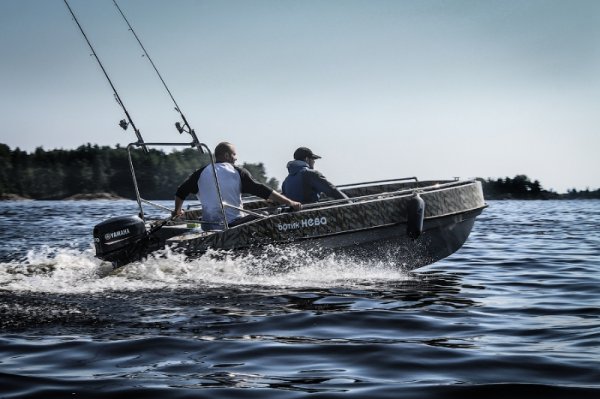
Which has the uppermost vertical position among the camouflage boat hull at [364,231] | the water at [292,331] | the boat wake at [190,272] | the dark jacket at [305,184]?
the dark jacket at [305,184]

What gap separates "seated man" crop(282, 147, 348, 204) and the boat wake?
1.20 metres

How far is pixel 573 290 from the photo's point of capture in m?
8.38

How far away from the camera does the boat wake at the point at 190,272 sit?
775 centimetres

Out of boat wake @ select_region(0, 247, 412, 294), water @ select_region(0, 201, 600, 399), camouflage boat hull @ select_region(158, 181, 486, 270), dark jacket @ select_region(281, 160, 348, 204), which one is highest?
dark jacket @ select_region(281, 160, 348, 204)

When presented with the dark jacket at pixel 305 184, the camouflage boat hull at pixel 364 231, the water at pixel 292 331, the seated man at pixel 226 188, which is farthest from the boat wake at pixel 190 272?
the dark jacket at pixel 305 184

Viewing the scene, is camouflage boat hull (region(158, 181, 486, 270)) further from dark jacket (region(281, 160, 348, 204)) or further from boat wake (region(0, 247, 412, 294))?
dark jacket (region(281, 160, 348, 204))

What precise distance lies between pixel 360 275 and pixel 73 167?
123110 mm

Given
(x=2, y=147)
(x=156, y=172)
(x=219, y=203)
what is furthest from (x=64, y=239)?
(x=2, y=147)

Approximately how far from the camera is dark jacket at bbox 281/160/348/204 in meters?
9.62

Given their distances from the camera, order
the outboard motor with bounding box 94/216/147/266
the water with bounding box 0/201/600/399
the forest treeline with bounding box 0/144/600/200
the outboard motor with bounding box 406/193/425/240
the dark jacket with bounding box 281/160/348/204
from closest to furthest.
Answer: the water with bounding box 0/201/600/399
the outboard motor with bounding box 94/216/147/266
the outboard motor with bounding box 406/193/425/240
the dark jacket with bounding box 281/160/348/204
the forest treeline with bounding box 0/144/600/200

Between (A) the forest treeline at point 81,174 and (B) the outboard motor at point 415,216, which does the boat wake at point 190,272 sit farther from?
(A) the forest treeline at point 81,174

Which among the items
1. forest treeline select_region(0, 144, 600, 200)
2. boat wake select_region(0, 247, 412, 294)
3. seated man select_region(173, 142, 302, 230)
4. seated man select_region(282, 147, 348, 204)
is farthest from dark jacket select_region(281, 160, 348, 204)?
forest treeline select_region(0, 144, 600, 200)

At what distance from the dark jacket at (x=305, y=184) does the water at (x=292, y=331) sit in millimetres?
1169

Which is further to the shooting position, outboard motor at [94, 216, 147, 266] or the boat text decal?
the boat text decal
